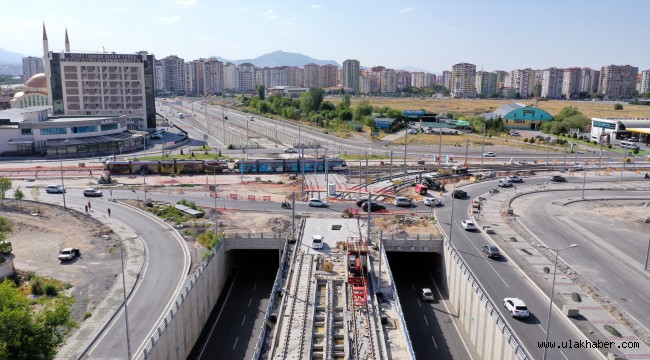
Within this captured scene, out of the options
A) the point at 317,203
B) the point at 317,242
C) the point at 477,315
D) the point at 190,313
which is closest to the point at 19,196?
the point at 317,203

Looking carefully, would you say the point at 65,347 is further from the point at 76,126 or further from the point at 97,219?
the point at 76,126

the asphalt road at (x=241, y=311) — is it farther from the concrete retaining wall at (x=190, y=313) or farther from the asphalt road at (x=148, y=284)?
the asphalt road at (x=148, y=284)

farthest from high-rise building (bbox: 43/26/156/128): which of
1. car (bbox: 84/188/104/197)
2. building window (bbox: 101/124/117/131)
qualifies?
car (bbox: 84/188/104/197)

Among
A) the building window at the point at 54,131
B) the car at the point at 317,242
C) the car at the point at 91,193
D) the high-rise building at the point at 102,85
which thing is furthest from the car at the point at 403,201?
the high-rise building at the point at 102,85

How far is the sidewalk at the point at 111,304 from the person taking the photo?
Answer: 2511 centimetres

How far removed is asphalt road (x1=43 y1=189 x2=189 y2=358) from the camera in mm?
25562

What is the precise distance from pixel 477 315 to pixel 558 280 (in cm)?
723

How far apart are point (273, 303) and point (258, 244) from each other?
1149 cm

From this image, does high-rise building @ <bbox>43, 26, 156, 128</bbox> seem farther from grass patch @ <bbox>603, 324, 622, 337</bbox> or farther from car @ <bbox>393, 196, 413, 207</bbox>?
grass patch @ <bbox>603, 324, 622, 337</bbox>

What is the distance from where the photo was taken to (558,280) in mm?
32938

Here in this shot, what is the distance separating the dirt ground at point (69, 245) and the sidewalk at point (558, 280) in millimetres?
26494

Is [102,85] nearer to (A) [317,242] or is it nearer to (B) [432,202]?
(B) [432,202]

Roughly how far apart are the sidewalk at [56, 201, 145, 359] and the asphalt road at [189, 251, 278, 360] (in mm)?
5218

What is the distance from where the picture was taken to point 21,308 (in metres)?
21.2
